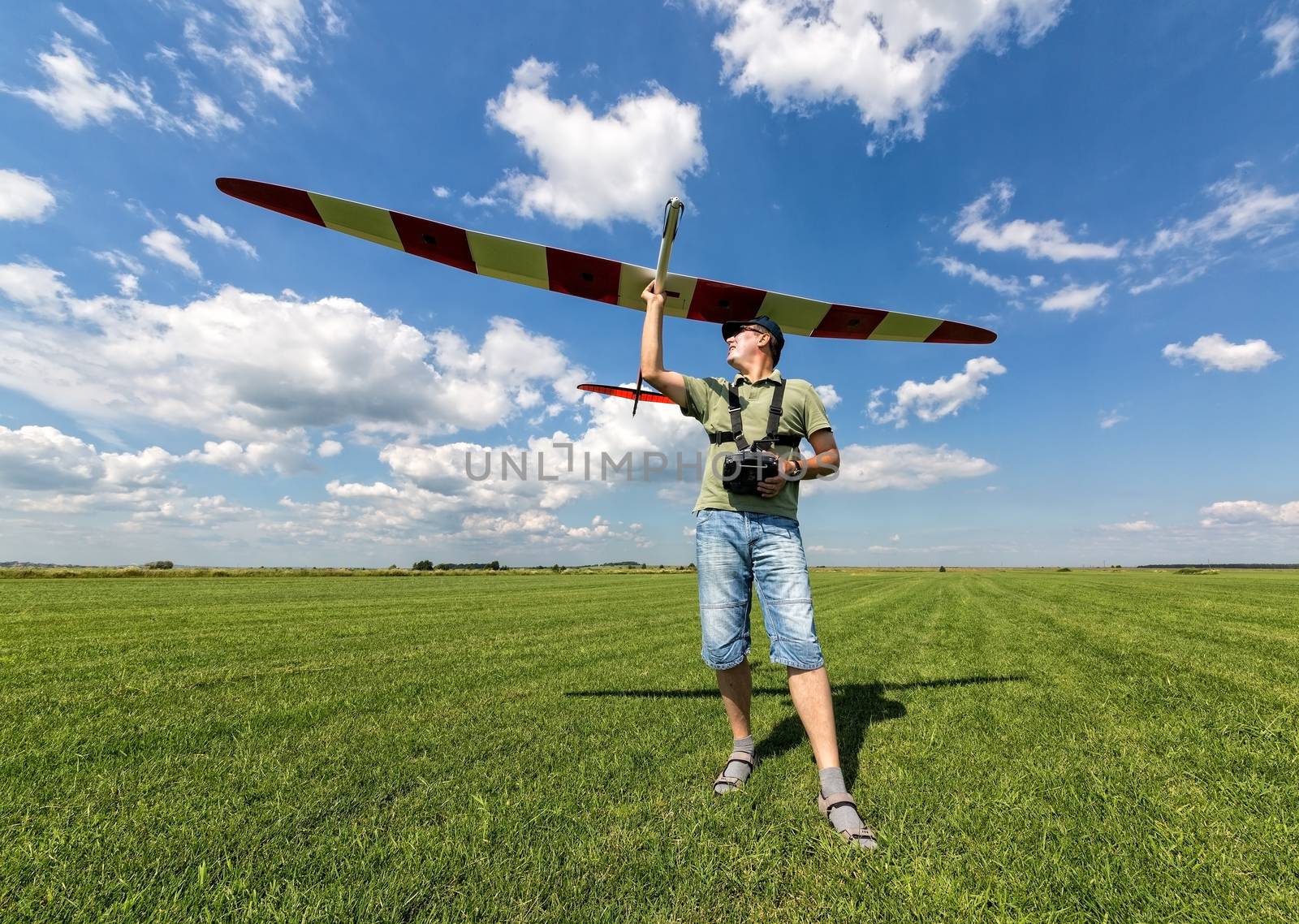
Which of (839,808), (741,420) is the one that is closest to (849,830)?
(839,808)

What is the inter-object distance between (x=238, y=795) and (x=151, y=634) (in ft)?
28.4

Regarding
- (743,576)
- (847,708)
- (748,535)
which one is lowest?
(847,708)

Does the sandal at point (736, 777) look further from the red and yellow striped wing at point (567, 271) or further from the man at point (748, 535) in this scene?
the red and yellow striped wing at point (567, 271)

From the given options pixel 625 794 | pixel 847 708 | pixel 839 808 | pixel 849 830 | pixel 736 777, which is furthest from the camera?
pixel 847 708

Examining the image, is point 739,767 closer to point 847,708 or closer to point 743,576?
point 743,576

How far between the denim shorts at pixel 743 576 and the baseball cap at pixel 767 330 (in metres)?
1.12

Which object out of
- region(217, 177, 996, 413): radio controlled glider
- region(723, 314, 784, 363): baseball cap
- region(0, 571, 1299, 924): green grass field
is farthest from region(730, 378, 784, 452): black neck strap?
region(0, 571, 1299, 924): green grass field

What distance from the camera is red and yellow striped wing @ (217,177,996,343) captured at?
441 centimetres

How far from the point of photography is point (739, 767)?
9.97 ft

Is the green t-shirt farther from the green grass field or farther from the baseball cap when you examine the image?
the green grass field

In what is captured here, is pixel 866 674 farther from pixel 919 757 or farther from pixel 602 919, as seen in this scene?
pixel 602 919

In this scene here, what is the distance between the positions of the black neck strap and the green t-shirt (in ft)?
0.13

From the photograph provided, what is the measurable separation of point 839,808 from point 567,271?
171 inches

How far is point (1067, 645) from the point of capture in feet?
25.7
